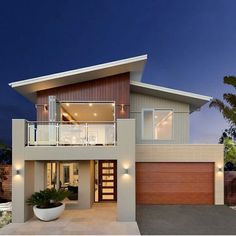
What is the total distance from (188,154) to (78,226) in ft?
23.5

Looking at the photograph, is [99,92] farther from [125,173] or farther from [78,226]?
[78,226]

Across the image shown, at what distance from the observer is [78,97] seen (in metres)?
14.6

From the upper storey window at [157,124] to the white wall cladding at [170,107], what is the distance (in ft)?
0.80

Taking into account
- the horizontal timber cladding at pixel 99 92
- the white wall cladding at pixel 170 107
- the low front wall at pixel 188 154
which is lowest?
the low front wall at pixel 188 154

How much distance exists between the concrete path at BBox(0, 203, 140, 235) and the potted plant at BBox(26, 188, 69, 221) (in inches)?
10.2

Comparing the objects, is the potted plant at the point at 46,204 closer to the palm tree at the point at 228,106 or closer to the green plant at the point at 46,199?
the green plant at the point at 46,199

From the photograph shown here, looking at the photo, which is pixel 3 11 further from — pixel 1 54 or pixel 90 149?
pixel 90 149

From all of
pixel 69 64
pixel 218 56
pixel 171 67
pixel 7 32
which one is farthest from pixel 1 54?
pixel 218 56

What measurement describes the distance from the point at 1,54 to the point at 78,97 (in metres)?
39.7

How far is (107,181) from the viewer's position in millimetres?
14766

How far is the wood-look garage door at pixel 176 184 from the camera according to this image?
14.2 metres

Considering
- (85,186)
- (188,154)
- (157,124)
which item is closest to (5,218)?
(85,186)

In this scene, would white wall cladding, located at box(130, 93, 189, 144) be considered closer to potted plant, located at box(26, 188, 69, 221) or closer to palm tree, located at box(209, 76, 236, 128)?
palm tree, located at box(209, 76, 236, 128)

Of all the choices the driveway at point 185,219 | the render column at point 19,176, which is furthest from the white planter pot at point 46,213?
the driveway at point 185,219
